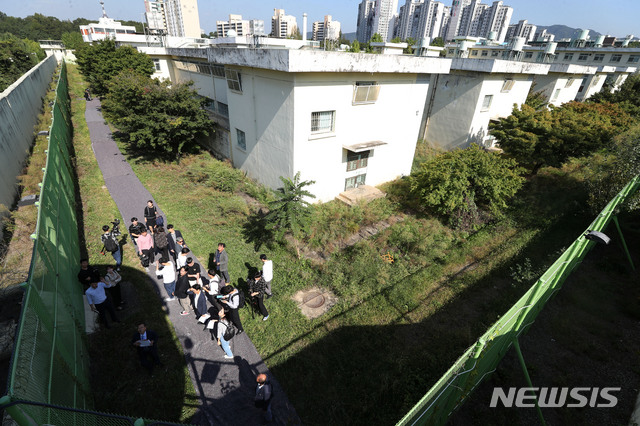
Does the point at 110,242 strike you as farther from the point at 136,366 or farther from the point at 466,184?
the point at 466,184

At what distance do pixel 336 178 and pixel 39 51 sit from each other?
224 feet

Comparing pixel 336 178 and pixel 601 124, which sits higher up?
pixel 601 124

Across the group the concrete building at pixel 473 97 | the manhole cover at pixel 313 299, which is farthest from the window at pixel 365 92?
the manhole cover at pixel 313 299

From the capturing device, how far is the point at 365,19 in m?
144

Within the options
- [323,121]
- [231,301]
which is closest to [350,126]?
[323,121]

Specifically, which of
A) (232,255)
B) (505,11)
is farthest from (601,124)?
(505,11)

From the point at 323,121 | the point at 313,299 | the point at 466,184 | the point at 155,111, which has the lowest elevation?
the point at 313,299

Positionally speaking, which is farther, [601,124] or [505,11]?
[505,11]

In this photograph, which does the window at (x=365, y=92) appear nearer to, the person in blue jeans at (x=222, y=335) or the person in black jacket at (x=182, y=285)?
the person in black jacket at (x=182, y=285)

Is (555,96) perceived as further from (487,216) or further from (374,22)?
(374,22)

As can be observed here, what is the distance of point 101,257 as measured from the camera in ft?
30.0

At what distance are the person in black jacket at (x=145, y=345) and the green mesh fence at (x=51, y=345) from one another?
0.92 metres

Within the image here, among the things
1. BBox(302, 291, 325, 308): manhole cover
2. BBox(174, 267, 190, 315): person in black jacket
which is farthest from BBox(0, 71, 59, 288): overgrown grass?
BBox(302, 291, 325, 308): manhole cover

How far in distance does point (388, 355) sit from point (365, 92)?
11.1m
